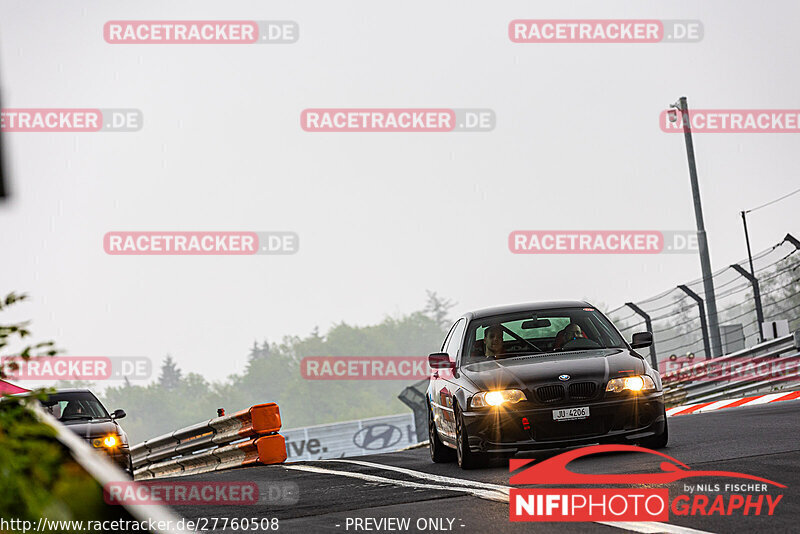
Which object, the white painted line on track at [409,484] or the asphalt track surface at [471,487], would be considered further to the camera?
the white painted line on track at [409,484]

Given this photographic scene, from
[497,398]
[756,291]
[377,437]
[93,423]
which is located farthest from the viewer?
[377,437]

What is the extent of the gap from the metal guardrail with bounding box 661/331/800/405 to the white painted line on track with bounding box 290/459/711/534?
30.6ft

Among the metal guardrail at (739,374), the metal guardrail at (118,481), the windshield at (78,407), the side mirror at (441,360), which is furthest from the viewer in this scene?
the metal guardrail at (739,374)

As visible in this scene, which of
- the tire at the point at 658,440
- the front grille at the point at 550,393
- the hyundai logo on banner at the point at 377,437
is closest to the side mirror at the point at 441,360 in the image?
the front grille at the point at 550,393

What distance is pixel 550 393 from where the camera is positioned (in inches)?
369

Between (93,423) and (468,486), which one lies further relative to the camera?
(93,423)

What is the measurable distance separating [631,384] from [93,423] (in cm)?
605

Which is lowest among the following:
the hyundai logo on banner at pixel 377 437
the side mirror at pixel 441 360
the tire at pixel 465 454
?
the hyundai logo on banner at pixel 377 437

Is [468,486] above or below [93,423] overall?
below

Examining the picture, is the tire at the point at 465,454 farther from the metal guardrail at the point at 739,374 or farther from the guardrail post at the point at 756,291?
the guardrail post at the point at 756,291

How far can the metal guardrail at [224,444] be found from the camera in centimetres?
1395

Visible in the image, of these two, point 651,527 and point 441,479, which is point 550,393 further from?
point 651,527

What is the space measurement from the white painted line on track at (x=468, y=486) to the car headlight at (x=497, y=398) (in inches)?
29.4

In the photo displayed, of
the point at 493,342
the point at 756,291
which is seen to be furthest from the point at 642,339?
the point at 756,291
